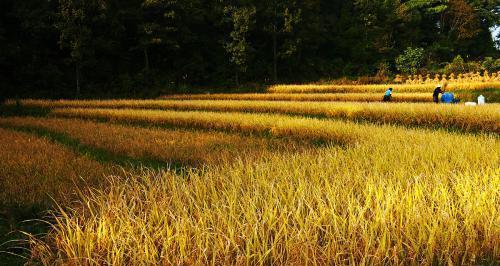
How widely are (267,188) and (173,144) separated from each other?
4.59 m

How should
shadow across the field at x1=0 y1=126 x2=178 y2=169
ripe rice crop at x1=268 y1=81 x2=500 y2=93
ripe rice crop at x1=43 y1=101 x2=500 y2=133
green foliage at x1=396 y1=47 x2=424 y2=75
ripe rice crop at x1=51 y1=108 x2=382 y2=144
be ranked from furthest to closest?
green foliage at x1=396 y1=47 x2=424 y2=75 < ripe rice crop at x1=268 y1=81 x2=500 y2=93 < ripe rice crop at x1=43 y1=101 x2=500 y2=133 < ripe rice crop at x1=51 y1=108 x2=382 y2=144 < shadow across the field at x1=0 y1=126 x2=178 y2=169

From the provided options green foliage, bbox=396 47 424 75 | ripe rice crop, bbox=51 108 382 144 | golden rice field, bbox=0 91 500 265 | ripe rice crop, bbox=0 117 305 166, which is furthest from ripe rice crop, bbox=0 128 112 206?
green foliage, bbox=396 47 424 75

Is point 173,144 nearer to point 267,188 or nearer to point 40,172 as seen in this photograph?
point 40,172

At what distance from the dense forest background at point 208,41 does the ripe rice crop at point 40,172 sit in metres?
18.4

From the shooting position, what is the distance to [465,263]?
2248 millimetres

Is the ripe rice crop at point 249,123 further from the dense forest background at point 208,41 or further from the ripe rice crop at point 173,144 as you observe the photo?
the dense forest background at point 208,41

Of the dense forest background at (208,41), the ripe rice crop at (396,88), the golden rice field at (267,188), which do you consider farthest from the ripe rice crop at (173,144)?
the dense forest background at (208,41)

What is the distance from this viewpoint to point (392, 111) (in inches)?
463

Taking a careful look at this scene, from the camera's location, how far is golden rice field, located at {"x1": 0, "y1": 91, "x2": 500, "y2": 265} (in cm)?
228

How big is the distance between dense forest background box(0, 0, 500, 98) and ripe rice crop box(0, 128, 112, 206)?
1839cm

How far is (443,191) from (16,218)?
13.6 ft

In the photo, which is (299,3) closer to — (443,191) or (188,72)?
(188,72)

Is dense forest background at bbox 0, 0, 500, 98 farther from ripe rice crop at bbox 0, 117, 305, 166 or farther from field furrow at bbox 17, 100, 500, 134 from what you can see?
ripe rice crop at bbox 0, 117, 305, 166

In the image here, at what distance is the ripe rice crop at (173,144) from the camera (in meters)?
6.60
